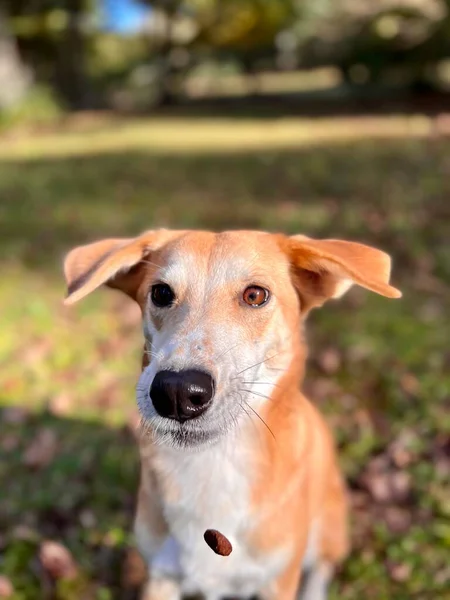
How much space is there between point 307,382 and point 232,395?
2.27 m

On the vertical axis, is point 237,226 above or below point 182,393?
below

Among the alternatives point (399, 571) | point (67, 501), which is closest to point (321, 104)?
point (67, 501)

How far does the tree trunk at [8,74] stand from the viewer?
17.3m

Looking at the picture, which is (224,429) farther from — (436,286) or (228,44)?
(228,44)

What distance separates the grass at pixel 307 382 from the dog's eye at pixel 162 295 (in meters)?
1.49

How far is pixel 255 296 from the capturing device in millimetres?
2135

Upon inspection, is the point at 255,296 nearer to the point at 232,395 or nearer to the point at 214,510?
the point at 232,395

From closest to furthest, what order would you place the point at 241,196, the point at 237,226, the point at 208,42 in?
the point at 237,226 < the point at 241,196 < the point at 208,42

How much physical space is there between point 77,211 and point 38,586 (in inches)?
230

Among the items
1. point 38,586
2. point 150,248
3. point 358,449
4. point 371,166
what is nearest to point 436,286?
point 358,449

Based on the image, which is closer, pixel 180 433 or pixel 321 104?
pixel 180 433

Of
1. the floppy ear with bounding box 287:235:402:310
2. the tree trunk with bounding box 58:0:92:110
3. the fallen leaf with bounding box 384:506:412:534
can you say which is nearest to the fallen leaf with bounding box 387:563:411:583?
the fallen leaf with bounding box 384:506:412:534

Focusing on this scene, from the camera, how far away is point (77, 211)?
7.90m

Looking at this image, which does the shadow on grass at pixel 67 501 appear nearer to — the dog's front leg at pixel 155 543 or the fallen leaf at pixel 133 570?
the fallen leaf at pixel 133 570
